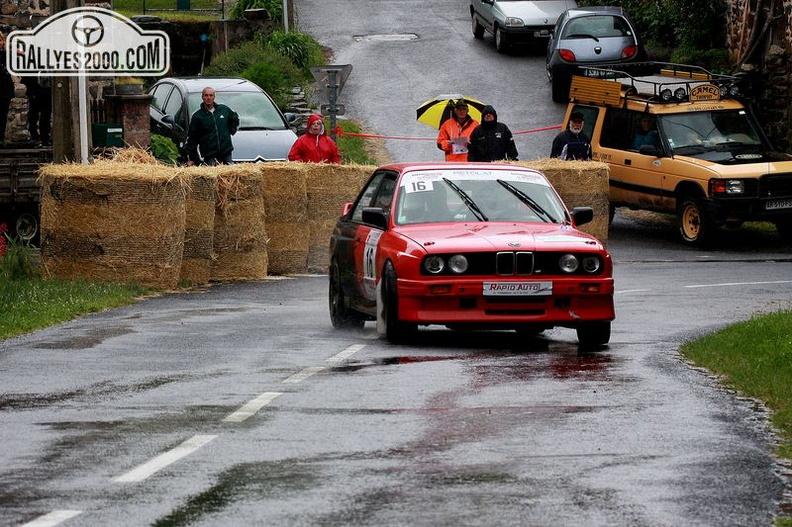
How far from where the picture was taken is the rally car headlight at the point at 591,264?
550 inches

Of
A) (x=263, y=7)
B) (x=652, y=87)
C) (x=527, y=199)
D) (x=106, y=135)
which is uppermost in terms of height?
(x=263, y=7)

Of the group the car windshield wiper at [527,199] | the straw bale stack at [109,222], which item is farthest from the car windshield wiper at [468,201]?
the straw bale stack at [109,222]

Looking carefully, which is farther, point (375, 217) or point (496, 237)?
point (375, 217)

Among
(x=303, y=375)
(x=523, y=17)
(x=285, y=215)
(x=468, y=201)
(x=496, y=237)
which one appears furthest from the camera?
(x=523, y=17)

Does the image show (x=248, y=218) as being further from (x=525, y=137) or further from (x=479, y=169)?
(x=525, y=137)

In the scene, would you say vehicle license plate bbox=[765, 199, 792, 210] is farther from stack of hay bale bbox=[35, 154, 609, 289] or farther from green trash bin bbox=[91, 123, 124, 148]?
green trash bin bbox=[91, 123, 124, 148]

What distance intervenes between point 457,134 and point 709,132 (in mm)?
5065

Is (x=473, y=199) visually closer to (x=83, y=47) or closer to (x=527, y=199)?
(x=527, y=199)

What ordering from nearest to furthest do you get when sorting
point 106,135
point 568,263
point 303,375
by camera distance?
1. point 303,375
2. point 568,263
3. point 106,135

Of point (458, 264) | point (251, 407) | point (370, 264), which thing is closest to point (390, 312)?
point (458, 264)

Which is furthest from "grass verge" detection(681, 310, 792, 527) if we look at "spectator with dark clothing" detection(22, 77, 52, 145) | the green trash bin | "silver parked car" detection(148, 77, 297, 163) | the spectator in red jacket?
"spectator with dark clothing" detection(22, 77, 52, 145)

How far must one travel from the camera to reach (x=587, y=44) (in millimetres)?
39656

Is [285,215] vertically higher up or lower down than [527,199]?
lower down

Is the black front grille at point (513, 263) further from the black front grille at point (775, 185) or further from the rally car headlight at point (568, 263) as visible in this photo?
the black front grille at point (775, 185)
